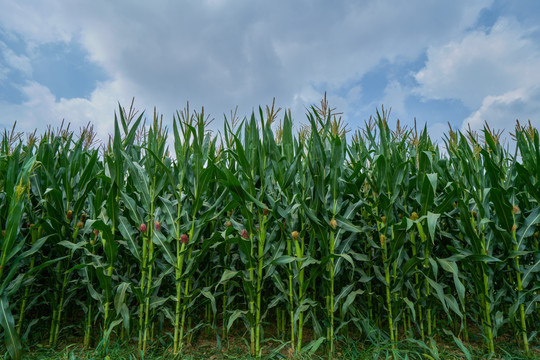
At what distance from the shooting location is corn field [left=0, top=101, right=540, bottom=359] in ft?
8.81

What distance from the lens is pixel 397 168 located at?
110 inches

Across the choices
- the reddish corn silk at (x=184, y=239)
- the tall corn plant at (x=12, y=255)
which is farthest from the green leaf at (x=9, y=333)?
the reddish corn silk at (x=184, y=239)

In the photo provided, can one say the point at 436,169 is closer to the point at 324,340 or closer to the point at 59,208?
the point at 324,340

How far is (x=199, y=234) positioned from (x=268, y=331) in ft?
4.27

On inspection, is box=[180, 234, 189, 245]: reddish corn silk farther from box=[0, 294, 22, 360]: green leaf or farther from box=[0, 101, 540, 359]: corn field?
box=[0, 294, 22, 360]: green leaf

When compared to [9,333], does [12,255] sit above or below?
above

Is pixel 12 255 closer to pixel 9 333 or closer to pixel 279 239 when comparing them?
pixel 9 333

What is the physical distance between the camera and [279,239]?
2867mm

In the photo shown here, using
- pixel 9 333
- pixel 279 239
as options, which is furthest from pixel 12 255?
pixel 279 239

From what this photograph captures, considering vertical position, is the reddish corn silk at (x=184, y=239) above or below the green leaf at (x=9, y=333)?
above

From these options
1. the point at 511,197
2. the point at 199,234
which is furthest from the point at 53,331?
the point at 511,197

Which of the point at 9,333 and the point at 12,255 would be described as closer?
the point at 9,333

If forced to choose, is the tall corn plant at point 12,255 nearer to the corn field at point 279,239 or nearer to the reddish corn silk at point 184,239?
the corn field at point 279,239

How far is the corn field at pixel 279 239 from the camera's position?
2.69 metres
